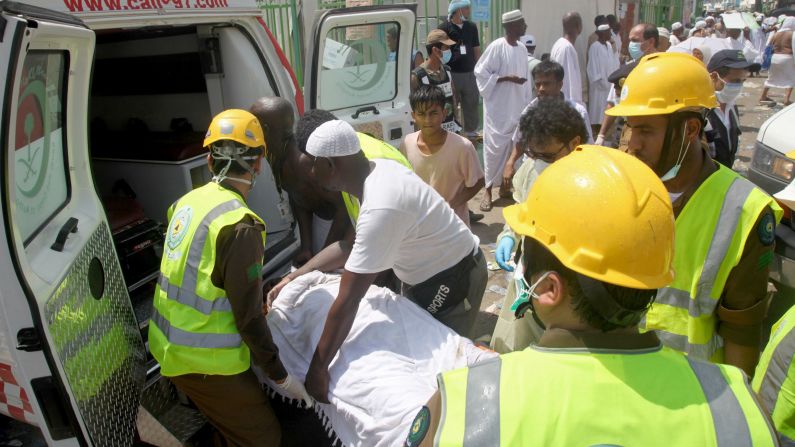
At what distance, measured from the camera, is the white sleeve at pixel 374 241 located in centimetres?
209

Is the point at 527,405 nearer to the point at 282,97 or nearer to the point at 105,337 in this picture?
the point at 105,337

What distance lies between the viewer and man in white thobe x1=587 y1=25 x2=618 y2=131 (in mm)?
8523

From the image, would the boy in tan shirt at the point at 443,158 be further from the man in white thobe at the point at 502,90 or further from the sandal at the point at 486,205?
the man in white thobe at the point at 502,90

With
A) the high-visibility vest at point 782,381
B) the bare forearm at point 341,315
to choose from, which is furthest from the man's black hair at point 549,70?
the high-visibility vest at point 782,381

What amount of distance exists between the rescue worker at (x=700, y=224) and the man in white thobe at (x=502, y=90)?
15.7 feet

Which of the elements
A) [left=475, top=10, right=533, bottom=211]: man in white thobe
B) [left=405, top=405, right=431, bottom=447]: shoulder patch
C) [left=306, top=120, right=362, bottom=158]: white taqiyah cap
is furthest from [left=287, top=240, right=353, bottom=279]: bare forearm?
[left=475, top=10, right=533, bottom=211]: man in white thobe

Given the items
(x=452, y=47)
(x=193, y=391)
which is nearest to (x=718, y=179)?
(x=193, y=391)

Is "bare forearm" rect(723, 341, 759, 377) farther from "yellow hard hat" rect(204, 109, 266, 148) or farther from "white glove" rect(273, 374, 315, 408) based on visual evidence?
"yellow hard hat" rect(204, 109, 266, 148)

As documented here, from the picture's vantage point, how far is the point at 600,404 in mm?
934

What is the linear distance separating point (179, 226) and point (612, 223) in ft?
5.46

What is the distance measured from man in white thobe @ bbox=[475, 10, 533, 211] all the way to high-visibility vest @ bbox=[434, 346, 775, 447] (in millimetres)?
5664

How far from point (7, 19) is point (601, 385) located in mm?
1743

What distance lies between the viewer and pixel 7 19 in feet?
5.12

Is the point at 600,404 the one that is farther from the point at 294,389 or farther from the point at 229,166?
the point at 229,166
